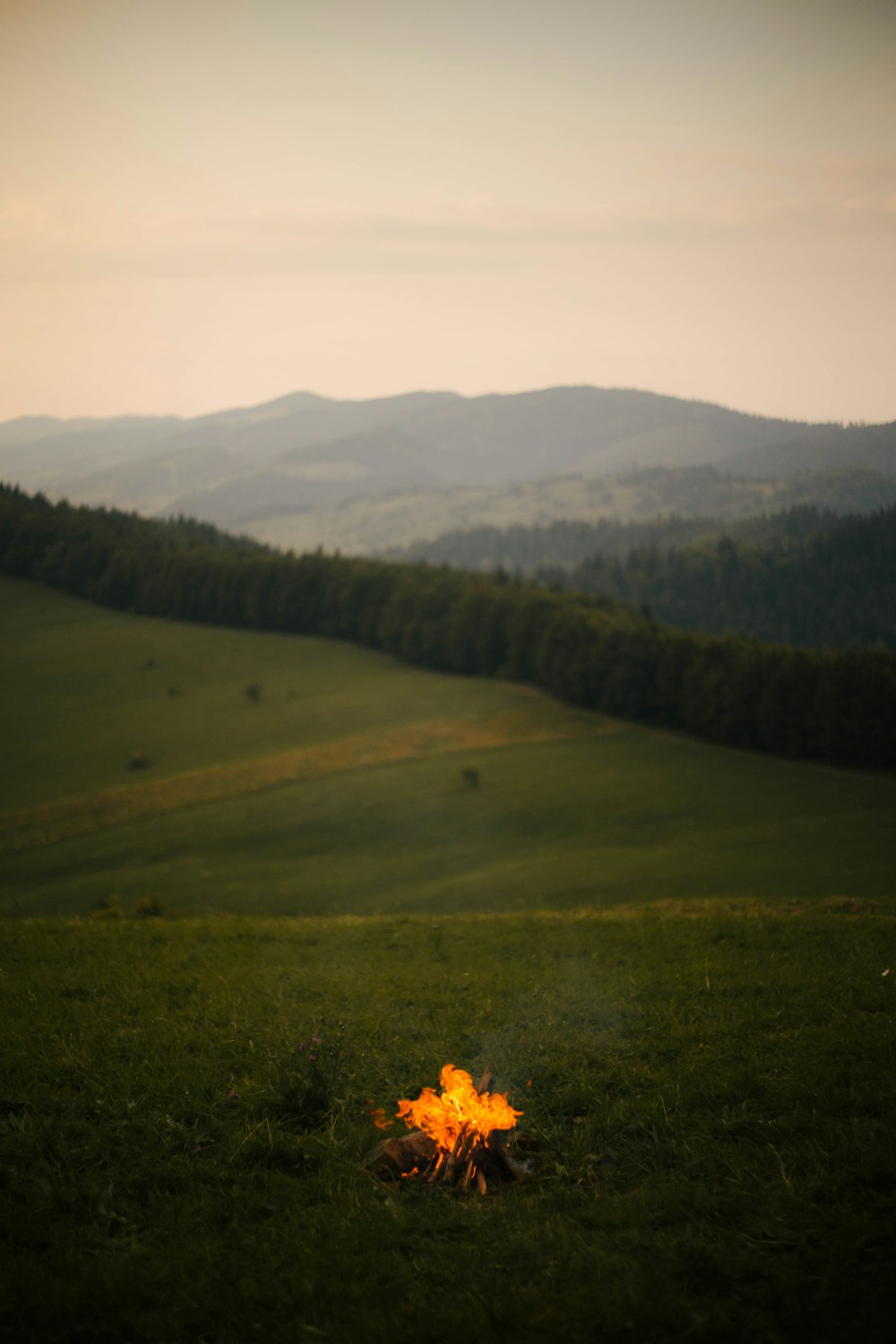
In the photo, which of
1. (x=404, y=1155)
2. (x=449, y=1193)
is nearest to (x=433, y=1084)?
(x=404, y=1155)

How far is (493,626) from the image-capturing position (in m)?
89.6

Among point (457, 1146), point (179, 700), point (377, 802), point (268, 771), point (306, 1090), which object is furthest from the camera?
point (179, 700)

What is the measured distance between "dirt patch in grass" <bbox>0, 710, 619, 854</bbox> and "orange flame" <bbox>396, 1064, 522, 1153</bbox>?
50.4m

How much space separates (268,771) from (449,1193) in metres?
57.4

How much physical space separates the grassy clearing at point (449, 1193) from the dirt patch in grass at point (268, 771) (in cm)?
4496

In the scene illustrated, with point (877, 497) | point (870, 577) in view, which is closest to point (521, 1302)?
point (870, 577)

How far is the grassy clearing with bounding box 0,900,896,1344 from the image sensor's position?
640cm

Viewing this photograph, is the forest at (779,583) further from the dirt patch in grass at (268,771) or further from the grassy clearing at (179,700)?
the dirt patch in grass at (268,771)

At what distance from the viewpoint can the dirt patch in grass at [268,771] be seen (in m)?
56.5

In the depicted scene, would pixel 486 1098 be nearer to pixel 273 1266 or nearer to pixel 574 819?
pixel 273 1266

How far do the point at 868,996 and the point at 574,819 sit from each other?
42717 millimetres

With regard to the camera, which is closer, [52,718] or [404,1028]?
[404,1028]

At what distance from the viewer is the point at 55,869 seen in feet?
164

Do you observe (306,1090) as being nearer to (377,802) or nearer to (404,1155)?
(404,1155)
